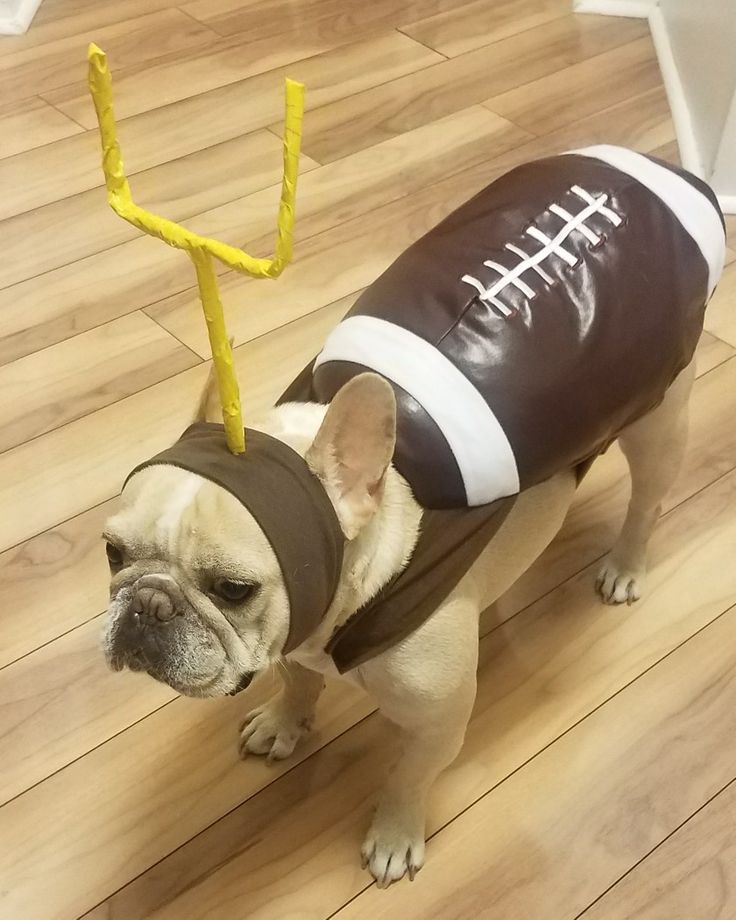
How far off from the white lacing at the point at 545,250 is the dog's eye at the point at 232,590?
0.35m

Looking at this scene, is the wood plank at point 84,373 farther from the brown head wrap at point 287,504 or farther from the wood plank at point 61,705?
the brown head wrap at point 287,504

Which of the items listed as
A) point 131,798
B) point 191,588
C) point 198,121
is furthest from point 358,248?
point 191,588

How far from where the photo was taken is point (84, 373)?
65.3 inches

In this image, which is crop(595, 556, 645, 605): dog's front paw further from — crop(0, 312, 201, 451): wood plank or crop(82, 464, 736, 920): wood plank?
crop(0, 312, 201, 451): wood plank

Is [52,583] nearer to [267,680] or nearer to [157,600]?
[267,680]

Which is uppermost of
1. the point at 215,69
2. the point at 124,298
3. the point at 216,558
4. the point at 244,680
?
the point at 216,558

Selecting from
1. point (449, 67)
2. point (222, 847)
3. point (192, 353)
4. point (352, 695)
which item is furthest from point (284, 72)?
point (222, 847)

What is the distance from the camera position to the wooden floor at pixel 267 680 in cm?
115

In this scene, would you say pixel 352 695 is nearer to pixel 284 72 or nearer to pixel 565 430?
pixel 565 430

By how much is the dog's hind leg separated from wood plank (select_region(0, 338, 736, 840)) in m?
0.07

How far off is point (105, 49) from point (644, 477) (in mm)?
1633

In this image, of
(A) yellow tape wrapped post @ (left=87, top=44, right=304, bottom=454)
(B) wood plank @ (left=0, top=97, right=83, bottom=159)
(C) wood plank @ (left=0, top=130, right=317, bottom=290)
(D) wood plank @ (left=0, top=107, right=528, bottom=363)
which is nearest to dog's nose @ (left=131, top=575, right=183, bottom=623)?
(A) yellow tape wrapped post @ (left=87, top=44, right=304, bottom=454)

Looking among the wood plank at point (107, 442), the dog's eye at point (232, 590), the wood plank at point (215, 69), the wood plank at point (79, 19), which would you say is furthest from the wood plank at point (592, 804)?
the wood plank at point (79, 19)

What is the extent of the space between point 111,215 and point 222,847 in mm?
1221
